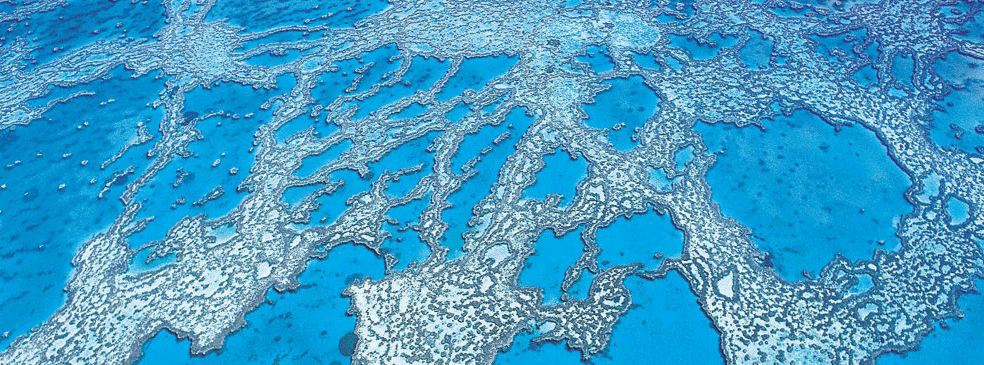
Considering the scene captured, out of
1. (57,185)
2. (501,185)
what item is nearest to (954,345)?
(501,185)

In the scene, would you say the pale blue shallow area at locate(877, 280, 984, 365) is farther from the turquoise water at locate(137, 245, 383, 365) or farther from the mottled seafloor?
the turquoise water at locate(137, 245, 383, 365)

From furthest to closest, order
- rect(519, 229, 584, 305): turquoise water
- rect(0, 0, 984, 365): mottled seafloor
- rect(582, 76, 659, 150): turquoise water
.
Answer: rect(582, 76, 659, 150): turquoise water < rect(519, 229, 584, 305): turquoise water < rect(0, 0, 984, 365): mottled seafloor

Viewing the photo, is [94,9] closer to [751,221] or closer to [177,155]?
[177,155]

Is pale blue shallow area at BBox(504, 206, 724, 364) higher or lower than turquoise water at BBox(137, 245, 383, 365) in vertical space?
higher

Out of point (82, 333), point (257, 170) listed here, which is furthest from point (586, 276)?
point (82, 333)

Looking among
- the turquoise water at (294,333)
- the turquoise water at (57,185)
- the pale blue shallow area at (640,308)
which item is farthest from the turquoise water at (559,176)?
the turquoise water at (57,185)

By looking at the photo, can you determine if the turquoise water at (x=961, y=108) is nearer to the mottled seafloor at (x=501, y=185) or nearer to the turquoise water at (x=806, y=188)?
the mottled seafloor at (x=501, y=185)

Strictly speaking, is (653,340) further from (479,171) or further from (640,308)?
(479,171)

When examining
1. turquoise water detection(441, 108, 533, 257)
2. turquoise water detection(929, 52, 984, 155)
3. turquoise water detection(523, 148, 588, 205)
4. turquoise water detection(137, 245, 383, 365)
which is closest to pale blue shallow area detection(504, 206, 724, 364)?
turquoise water detection(523, 148, 588, 205)
